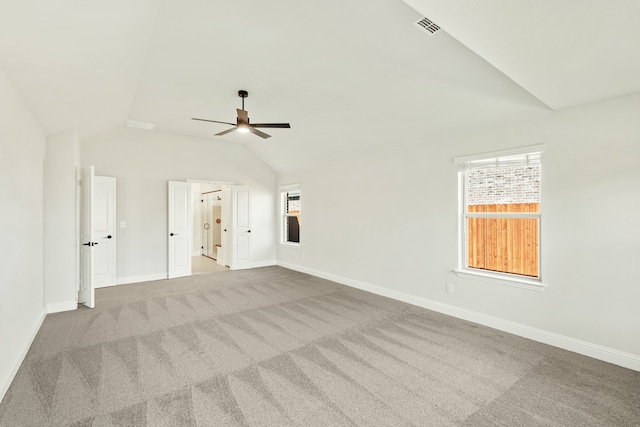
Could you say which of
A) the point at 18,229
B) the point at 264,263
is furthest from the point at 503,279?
the point at 264,263

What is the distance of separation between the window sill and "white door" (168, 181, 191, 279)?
5.33 metres

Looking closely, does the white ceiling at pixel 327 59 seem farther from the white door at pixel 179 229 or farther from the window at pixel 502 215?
the white door at pixel 179 229

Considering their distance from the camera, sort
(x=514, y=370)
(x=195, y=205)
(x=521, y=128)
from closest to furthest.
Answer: (x=514, y=370) < (x=521, y=128) < (x=195, y=205)

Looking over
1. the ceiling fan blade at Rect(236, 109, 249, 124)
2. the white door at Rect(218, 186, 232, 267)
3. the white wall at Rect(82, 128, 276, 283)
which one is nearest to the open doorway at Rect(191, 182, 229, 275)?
the white door at Rect(218, 186, 232, 267)

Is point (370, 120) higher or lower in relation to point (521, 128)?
higher

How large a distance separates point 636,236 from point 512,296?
4.07ft

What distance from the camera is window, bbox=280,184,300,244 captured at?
7.30 meters

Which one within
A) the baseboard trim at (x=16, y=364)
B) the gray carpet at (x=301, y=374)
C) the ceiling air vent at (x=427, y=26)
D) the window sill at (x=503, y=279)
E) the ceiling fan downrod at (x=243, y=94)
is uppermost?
the ceiling fan downrod at (x=243, y=94)

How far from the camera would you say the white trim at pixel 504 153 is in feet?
10.5

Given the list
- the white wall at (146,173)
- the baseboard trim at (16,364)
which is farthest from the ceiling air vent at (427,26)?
the white wall at (146,173)

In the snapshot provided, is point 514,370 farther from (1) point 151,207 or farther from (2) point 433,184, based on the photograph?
(1) point 151,207

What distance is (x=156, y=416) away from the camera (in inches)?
77.9

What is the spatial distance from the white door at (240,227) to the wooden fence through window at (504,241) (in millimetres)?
5049

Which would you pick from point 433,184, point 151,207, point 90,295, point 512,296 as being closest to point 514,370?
point 512,296
